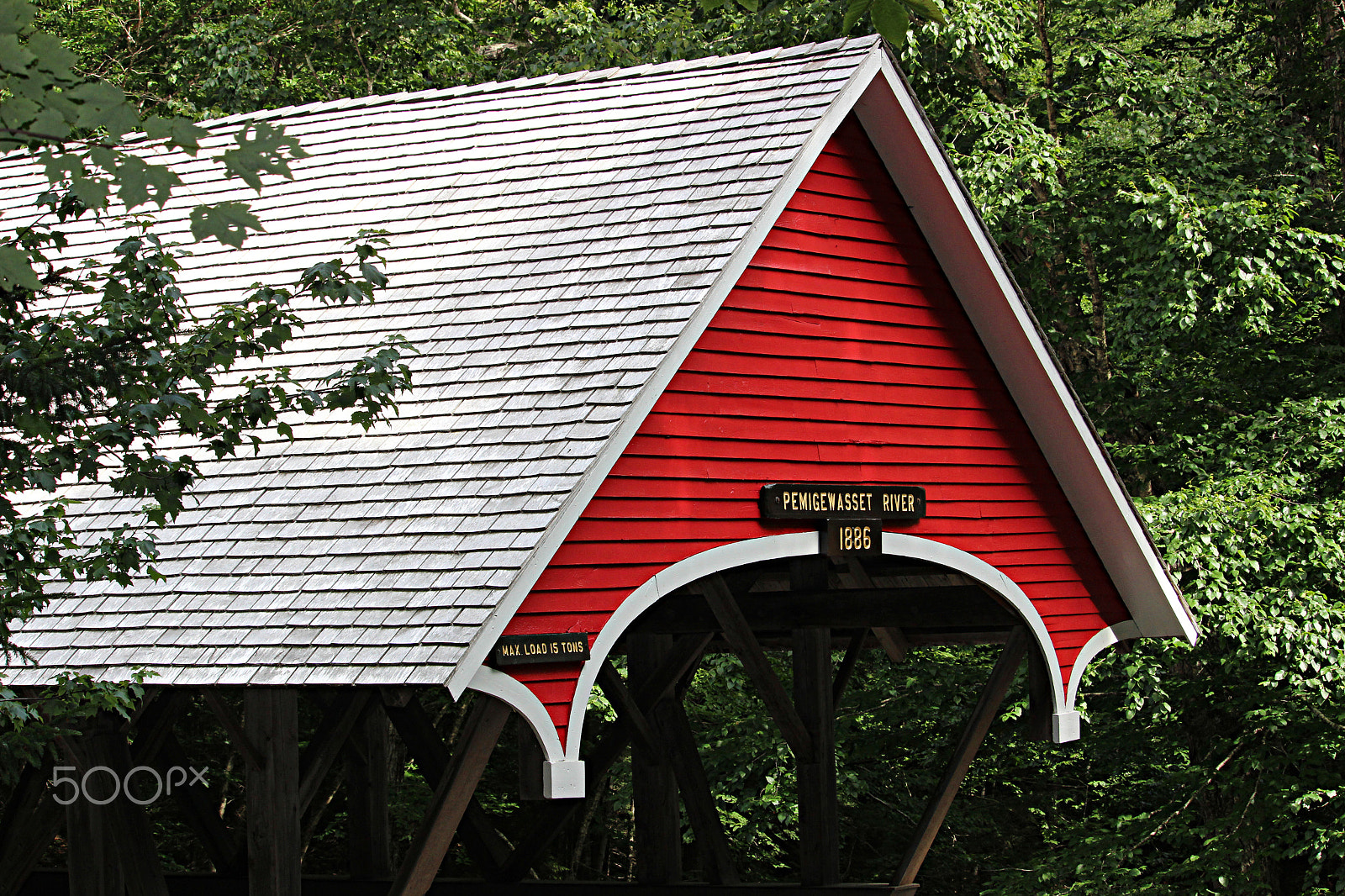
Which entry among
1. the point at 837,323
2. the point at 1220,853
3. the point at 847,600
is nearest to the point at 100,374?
the point at 837,323

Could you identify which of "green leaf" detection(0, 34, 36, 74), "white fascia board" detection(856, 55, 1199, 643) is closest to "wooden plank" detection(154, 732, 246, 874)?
"white fascia board" detection(856, 55, 1199, 643)

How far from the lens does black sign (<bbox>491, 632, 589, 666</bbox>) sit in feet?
19.6

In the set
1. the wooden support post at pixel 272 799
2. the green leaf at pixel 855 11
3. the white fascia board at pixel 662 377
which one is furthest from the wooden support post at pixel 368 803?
the green leaf at pixel 855 11

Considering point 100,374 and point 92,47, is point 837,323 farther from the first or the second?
point 92,47

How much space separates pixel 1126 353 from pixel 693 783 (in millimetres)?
7084

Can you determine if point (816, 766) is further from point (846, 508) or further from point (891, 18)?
point (891, 18)

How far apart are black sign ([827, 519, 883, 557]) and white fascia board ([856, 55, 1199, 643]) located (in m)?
1.38

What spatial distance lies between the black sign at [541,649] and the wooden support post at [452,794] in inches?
8.5

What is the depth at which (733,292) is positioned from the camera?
7.37 m

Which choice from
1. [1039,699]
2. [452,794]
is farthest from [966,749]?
[452,794]

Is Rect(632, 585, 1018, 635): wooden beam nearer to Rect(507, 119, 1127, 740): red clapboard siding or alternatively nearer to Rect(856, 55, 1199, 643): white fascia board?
Rect(507, 119, 1127, 740): red clapboard siding

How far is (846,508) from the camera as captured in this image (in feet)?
25.4

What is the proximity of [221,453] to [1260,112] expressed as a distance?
40.0ft

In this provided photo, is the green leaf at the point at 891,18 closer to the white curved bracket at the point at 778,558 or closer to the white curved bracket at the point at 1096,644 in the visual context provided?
the white curved bracket at the point at 778,558
